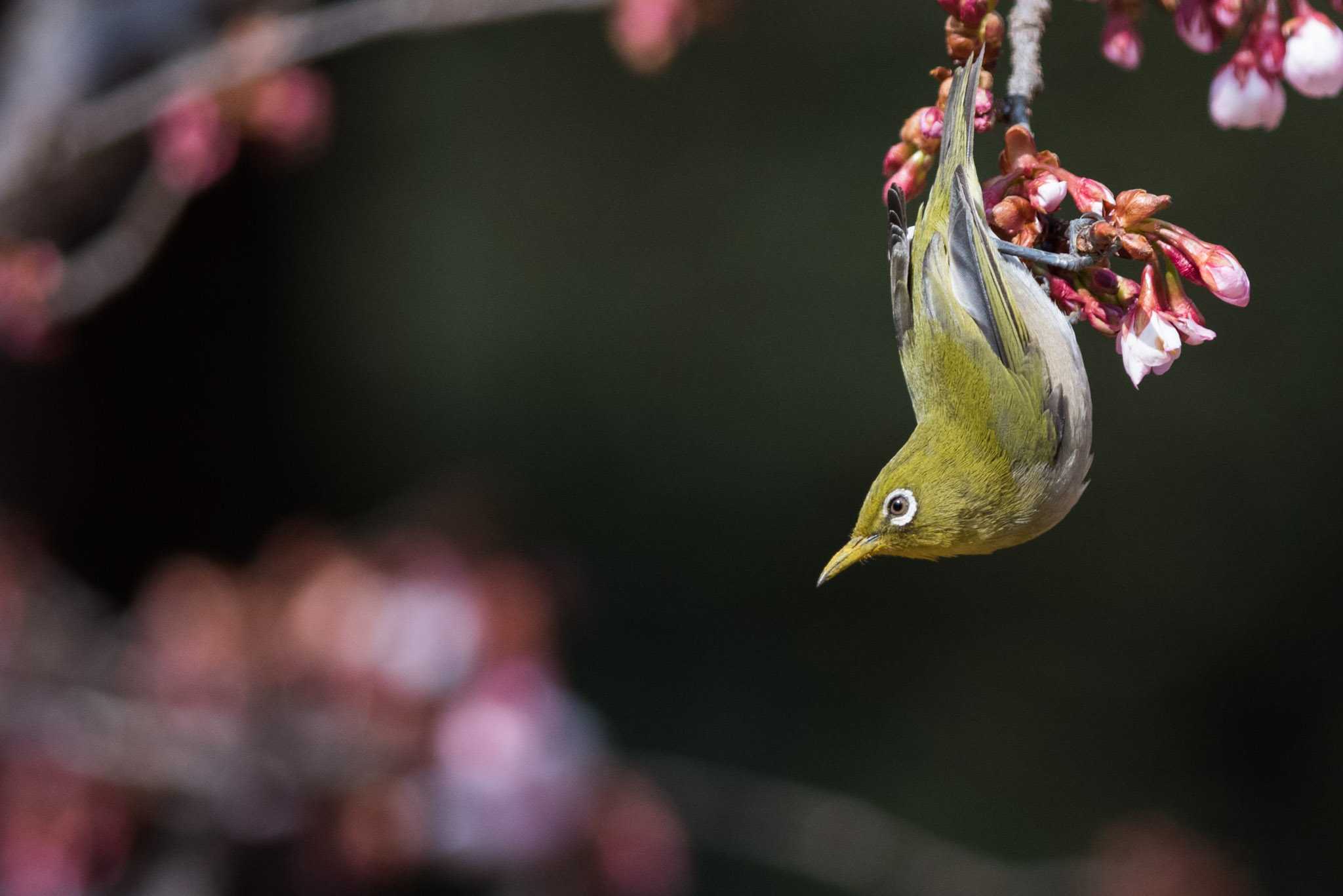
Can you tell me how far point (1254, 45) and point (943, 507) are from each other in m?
0.32

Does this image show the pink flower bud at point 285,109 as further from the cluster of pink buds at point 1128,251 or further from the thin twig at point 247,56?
the cluster of pink buds at point 1128,251

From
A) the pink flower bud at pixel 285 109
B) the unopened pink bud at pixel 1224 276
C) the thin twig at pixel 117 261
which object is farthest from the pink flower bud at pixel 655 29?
the unopened pink bud at pixel 1224 276

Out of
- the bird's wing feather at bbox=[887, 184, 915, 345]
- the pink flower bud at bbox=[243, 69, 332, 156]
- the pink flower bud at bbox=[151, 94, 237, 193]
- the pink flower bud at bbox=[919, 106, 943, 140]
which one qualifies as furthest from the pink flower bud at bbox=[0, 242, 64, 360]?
the pink flower bud at bbox=[919, 106, 943, 140]

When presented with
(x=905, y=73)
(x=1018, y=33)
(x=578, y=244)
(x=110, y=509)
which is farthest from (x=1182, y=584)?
(x=1018, y=33)

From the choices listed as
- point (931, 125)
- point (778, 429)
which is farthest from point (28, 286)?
point (778, 429)

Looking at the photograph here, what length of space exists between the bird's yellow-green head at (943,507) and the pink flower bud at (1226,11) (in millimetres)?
274

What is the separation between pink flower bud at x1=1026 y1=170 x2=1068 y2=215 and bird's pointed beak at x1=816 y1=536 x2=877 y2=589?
Result: 24cm

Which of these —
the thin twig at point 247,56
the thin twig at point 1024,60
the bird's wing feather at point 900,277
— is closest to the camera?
the thin twig at point 1024,60

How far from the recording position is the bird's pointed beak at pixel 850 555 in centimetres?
84

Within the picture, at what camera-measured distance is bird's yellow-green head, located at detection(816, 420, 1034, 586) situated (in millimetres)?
852

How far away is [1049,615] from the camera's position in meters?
3.40

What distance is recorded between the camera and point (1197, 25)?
75cm

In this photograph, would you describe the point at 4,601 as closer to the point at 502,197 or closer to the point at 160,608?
the point at 160,608

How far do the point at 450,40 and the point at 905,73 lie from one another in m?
1.55
